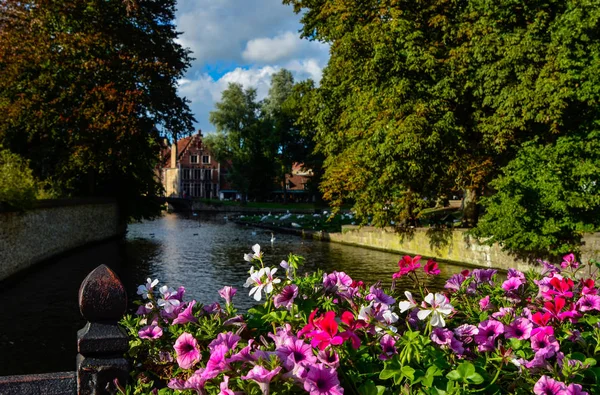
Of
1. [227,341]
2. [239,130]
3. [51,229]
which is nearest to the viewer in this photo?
[227,341]

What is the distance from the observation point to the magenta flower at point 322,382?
245 centimetres

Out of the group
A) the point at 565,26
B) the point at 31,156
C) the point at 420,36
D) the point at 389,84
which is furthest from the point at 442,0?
the point at 31,156

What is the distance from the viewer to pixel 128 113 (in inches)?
1036

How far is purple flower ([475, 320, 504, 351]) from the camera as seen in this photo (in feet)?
10.4

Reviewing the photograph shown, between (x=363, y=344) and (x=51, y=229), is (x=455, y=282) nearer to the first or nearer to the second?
(x=363, y=344)

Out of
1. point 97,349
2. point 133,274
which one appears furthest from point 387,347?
point 133,274

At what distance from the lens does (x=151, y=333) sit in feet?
11.5

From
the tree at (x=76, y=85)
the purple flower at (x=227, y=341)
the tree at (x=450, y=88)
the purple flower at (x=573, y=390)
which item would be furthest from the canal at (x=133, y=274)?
the purple flower at (x=573, y=390)

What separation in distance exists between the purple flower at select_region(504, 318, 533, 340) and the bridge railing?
7.53 feet

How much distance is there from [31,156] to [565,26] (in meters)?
25.0

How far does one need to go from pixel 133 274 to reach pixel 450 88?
40.8ft

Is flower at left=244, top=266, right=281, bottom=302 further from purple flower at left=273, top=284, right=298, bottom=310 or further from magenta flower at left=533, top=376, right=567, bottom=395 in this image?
magenta flower at left=533, top=376, right=567, bottom=395

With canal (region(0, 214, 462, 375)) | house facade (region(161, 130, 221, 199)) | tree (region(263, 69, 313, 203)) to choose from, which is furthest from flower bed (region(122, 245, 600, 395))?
house facade (region(161, 130, 221, 199))

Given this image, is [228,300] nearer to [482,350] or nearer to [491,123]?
[482,350]
